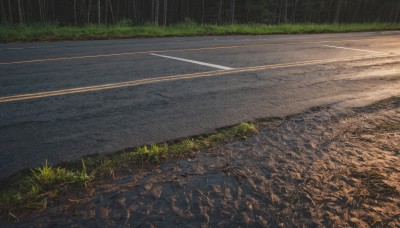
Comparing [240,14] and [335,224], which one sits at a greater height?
[240,14]

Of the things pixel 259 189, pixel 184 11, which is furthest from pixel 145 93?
pixel 184 11

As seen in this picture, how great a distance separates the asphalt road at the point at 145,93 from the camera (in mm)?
3285

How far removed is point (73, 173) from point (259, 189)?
1.59m

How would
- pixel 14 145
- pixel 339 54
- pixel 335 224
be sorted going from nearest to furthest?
pixel 335 224 < pixel 14 145 < pixel 339 54

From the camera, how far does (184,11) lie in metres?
34.0

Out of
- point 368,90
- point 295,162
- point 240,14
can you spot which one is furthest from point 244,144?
point 240,14

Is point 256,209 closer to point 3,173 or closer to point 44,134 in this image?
point 3,173

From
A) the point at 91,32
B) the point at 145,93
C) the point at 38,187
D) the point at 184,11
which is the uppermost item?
the point at 184,11

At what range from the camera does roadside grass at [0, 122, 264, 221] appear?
2160mm

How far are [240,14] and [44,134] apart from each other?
3954cm

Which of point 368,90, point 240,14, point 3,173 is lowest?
point 3,173

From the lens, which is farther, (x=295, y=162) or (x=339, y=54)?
(x=339, y=54)

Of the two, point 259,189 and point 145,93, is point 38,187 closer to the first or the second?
point 259,189

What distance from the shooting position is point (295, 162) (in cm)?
283
